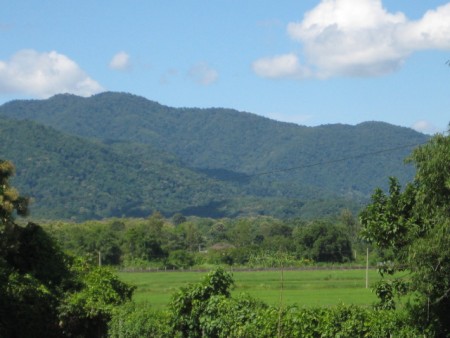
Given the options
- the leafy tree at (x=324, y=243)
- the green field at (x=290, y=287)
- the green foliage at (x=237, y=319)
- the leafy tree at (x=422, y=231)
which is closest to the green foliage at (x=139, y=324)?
the green foliage at (x=237, y=319)

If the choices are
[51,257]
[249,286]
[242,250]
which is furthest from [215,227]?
[51,257]

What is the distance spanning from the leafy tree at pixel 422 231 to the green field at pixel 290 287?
17.7 m

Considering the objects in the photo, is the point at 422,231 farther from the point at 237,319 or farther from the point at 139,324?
the point at 139,324

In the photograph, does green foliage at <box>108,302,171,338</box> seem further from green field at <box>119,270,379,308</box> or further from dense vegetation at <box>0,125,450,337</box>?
green field at <box>119,270,379,308</box>

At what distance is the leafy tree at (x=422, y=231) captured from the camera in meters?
14.9

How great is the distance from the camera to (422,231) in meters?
16.1

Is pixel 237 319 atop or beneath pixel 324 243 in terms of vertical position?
beneath

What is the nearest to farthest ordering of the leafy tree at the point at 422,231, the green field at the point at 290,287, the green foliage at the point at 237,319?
the leafy tree at the point at 422,231 < the green foliage at the point at 237,319 < the green field at the point at 290,287

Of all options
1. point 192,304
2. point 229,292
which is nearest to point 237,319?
point 192,304

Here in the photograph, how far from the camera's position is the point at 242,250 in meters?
82.1

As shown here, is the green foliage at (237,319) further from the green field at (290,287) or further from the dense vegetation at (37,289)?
the green field at (290,287)

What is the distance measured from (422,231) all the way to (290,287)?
1350 inches

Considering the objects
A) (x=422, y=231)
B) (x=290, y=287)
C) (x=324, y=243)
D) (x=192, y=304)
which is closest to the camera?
(x=422, y=231)

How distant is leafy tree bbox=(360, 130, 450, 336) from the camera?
14.9 meters
